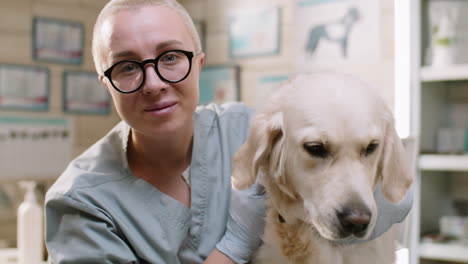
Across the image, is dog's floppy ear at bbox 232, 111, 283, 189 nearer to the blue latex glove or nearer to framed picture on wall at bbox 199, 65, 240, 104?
the blue latex glove

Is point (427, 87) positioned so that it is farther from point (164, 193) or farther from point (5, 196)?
point (5, 196)

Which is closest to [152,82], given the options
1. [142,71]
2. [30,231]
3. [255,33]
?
[142,71]

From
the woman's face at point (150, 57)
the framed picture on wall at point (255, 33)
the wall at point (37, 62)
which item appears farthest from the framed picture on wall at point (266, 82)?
the woman's face at point (150, 57)

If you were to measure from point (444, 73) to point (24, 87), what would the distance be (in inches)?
82.7

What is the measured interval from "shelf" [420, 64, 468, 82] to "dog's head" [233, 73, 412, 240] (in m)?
1.13

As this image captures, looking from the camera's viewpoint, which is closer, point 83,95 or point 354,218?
point 354,218

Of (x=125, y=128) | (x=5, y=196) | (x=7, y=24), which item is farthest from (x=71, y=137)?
(x=125, y=128)

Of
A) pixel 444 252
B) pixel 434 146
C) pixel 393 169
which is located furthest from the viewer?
pixel 434 146

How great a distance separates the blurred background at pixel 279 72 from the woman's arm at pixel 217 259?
924 mm

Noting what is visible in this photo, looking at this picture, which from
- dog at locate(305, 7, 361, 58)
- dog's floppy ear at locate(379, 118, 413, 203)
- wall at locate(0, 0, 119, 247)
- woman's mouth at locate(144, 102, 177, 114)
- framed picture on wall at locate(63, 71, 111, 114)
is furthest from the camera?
framed picture on wall at locate(63, 71, 111, 114)

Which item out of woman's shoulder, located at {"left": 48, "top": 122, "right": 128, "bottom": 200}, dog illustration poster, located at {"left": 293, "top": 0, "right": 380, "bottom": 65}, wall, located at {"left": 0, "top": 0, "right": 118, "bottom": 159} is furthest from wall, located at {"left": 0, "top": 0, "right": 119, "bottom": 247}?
woman's shoulder, located at {"left": 48, "top": 122, "right": 128, "bottom": 200}

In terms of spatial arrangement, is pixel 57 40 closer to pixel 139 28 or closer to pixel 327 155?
pixel 139 28

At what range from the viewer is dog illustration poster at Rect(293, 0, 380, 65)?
2322 millimetres

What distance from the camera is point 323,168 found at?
85cm
